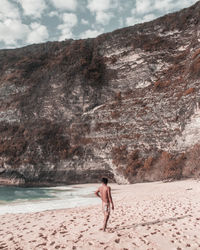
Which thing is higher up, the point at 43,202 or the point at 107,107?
the point at 107,107

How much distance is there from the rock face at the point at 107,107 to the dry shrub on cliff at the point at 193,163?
989mm

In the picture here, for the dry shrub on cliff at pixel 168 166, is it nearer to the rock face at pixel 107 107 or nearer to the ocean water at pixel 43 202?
the rock face at pixel 107 107

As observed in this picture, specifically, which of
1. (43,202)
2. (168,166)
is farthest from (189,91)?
(43,202)

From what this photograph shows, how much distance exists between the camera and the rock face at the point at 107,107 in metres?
25.9

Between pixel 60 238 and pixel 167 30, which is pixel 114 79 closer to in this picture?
pixel 167 30

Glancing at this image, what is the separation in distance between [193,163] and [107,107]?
17.2m

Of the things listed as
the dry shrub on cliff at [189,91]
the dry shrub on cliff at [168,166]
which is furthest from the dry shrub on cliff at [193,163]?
the dry shrub on cliff at [189,91]

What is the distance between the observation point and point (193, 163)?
2050 cm

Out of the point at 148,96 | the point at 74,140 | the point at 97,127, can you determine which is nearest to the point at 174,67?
the point at 148,96

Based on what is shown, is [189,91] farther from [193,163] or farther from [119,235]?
[119,235]

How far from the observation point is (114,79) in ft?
118

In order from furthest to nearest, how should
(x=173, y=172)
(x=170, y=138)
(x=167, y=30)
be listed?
(x=167, y=30) → (x=170, y=138) → (x=173, y=172)

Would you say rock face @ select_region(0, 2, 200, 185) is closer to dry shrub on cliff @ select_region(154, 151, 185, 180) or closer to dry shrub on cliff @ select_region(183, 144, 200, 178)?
dry shrub on cliff @ select_region(154, 151, 185, 180)

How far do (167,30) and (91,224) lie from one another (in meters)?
38.2
